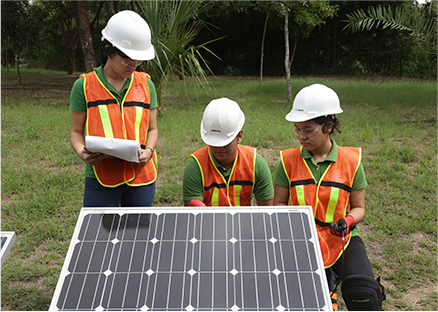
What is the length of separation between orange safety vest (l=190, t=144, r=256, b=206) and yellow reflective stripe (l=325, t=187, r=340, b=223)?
2.25 feet

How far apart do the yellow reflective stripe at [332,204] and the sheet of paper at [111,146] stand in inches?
63.2

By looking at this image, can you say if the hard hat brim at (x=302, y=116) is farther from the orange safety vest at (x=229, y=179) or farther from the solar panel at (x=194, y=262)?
the solar panel at (x=194, y=262)

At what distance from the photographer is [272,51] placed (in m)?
26.9

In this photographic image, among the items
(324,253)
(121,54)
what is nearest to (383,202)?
(324,253)

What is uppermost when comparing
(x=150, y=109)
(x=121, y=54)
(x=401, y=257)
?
(x=121, y=54)

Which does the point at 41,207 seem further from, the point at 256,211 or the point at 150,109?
the point at 256,211

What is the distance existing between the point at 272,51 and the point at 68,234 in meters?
24.4

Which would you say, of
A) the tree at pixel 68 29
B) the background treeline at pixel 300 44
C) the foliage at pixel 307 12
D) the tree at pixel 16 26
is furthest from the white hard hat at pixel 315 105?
the tree at pixel 68 29

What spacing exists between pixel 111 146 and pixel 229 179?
1.05 metres

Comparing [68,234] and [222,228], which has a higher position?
[222,228]

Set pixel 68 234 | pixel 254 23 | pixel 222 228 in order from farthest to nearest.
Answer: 1. pixel 254 23
2. pixel 68 234
3. pixel 222 228

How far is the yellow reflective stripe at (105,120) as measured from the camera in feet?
9.93

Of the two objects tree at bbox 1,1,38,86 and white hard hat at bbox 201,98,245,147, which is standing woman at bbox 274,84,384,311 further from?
tree at bbox 1,1,38,86

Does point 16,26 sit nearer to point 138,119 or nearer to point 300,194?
point 138,119
